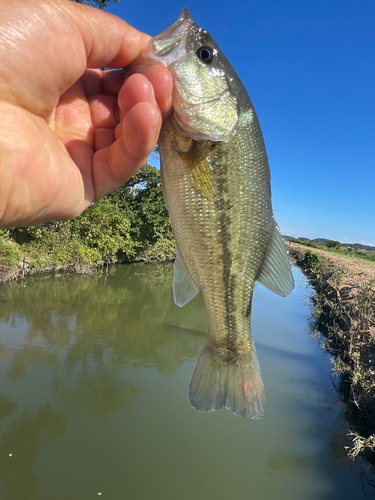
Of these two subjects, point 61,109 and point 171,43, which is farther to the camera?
point 61,109

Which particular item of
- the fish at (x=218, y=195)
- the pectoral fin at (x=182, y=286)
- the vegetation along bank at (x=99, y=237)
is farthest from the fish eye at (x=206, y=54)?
the vegetation along bank at (x=99, y=237)

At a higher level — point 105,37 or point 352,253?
point 352,253

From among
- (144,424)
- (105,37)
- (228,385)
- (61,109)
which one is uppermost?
(105,37)

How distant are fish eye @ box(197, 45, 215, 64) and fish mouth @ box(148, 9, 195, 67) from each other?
0.10 meters

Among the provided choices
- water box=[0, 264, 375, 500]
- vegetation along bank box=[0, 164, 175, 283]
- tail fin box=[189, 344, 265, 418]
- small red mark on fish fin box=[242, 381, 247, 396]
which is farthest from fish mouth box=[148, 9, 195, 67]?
vegetation along bank box=[0, 164, 175, 283]

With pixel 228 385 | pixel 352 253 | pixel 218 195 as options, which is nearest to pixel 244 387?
pixel 228 385

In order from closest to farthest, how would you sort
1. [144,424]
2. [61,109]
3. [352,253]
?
[61,109] < [144,424] < [352,253]

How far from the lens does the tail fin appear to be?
6.10 ft

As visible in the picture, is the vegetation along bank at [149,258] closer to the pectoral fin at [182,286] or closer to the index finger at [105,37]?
the pectoral fin at [182,286]

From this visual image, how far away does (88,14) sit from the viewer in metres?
1.78

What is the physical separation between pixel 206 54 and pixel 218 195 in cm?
90

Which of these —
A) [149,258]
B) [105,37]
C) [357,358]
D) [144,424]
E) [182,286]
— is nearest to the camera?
[105,37]

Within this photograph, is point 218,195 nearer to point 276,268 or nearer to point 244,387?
point 276,268

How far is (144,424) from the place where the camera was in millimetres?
5996
